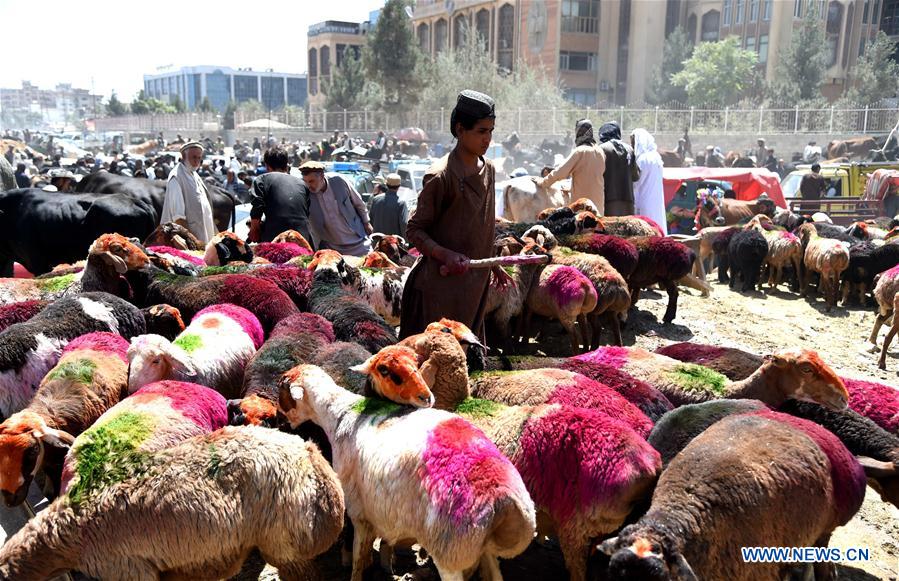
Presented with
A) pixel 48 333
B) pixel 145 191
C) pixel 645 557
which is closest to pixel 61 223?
pixel 145 191

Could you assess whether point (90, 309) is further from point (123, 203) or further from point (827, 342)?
point (827, 342)

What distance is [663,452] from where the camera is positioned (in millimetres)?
3350

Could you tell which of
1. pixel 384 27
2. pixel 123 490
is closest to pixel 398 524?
pixel 123 490

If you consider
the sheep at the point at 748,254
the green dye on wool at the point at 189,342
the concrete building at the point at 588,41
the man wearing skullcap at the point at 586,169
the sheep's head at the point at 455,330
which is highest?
the concrete building at the point at 588,41

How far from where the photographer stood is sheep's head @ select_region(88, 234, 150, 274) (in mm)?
5324

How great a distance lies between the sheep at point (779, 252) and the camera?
35.2ft

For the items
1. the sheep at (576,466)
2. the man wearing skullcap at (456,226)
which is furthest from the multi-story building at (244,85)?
the sheep at (576,466)

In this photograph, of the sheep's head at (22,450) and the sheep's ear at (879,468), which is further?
the sheep's ear at (879,468)

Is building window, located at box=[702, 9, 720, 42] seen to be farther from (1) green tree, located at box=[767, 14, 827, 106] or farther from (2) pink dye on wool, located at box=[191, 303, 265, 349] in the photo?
(2) pink dye on wool, located at box=[191, 303, 265, 349]

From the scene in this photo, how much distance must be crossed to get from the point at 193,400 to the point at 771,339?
6.69 meters

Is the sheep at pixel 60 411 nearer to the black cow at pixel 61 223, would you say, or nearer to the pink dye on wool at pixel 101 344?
the pink dye on wool at pixel 101 344

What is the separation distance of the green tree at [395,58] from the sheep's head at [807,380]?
1820 inches

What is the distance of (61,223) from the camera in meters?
8.48

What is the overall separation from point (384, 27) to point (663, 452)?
47149 millimetres
